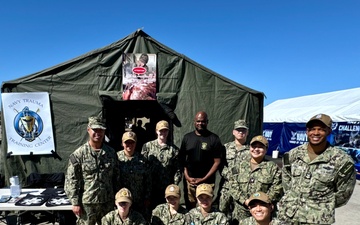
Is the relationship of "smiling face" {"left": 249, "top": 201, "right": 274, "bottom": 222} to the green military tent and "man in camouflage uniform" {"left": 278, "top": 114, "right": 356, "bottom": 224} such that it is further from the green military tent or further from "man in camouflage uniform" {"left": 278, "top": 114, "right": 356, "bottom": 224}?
the green military tent

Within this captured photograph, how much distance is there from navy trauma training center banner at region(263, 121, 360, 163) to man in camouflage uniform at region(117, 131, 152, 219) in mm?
8636

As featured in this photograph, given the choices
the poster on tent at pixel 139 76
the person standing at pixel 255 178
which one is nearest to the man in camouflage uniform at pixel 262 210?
the person standing at pixel 255 178

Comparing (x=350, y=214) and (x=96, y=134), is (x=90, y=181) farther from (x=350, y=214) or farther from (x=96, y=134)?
(x=350, y=214)

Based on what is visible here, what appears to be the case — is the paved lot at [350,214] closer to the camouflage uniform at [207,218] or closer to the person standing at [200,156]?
the person standing at [200,156]

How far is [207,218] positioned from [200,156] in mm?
959

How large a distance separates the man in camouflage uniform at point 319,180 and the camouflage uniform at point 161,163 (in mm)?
1649

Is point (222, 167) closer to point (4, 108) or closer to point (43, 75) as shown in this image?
point (43, 75)

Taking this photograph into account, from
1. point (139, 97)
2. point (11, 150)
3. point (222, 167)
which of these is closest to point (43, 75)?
point (11, 150)

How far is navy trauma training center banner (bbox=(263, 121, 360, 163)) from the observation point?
961 centimetres

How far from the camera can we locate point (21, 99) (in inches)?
194

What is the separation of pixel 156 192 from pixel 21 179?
2.76m

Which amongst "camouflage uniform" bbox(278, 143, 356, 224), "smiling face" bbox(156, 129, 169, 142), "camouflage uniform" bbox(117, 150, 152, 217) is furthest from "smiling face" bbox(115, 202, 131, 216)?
"camouflage uniform" bbox(278, 143, 356, 224)

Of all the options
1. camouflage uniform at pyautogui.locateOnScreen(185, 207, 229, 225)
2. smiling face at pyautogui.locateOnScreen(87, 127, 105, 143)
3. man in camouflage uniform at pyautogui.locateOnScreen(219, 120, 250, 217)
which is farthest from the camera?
man in camouflage uniform at pyautogui.locateOnScreen(219, 120, 250, 217)

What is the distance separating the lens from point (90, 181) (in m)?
Result: 3.18
